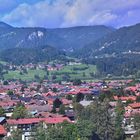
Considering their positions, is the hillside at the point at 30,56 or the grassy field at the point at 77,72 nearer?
the grassy field at the point at 77,72

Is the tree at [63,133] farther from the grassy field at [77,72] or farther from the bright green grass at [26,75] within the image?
the bright green grass at [26,75]

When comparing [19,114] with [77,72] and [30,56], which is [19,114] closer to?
[77,72]

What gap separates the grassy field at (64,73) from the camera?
117m

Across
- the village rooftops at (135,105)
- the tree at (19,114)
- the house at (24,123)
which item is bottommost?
the village rooftops at (135,105)

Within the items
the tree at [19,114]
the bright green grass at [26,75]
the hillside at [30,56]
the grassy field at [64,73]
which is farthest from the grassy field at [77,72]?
the tree at [19,114]

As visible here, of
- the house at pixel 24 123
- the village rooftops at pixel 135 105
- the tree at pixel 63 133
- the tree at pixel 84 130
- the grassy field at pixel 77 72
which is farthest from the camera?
the grassy field at pixel 77 72

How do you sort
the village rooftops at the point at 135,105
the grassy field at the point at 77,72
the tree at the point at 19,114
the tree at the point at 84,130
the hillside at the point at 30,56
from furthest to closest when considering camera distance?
the hillside at the point at 30,56 → the grassy field at the point at 77,72 → the village rooftops at the point at 135,105 → the tree at the point at 19,114 → the tree at the point at 84,130

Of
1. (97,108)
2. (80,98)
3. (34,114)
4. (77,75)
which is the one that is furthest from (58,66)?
(97,108)

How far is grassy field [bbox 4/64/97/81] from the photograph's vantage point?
117394 millimetres

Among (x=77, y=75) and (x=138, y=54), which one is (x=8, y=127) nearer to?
(x=77, y=75)

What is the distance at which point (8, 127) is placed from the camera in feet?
112

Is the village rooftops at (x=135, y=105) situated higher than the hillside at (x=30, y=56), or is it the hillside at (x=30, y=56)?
the hillside at (x=30, y=56)

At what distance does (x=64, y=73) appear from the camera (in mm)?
122688

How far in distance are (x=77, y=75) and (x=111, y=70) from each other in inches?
645
